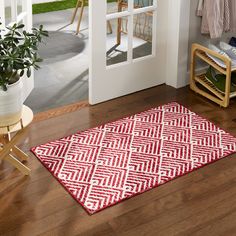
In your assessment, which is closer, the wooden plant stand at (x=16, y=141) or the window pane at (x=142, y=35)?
the wooden plant stand at (x=16, y=141)

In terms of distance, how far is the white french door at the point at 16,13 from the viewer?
359 centimetres

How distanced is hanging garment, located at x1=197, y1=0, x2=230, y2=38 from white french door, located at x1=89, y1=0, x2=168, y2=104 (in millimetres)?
288

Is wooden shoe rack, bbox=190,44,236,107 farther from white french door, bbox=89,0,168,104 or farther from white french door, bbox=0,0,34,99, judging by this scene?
white french door, bbox=0,0,34,99

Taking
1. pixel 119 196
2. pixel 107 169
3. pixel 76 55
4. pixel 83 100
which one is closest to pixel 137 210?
pixel 119 196

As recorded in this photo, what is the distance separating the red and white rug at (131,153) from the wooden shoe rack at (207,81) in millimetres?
294

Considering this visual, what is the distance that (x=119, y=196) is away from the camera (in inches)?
124

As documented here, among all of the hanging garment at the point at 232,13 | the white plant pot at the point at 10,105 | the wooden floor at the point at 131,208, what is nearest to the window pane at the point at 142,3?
the hanging garment at the point at 232,13

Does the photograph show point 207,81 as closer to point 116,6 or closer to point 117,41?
point 117,41

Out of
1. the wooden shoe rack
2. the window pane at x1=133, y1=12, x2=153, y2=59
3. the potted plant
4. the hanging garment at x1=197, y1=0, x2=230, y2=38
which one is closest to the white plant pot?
the potted plant

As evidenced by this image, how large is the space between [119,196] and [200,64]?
1842 mm

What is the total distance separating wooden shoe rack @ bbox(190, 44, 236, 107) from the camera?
13.4 feet

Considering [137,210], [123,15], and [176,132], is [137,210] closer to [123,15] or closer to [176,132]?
[176,132]

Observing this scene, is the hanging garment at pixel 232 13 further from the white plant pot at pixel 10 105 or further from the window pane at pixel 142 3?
the white plant pot at pixel 10 105

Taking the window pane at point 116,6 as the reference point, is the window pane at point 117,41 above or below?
below
